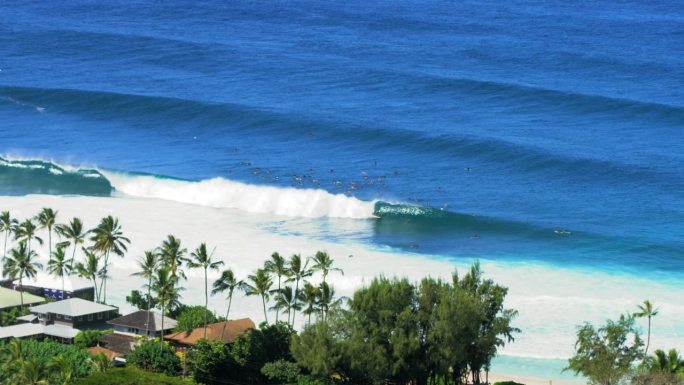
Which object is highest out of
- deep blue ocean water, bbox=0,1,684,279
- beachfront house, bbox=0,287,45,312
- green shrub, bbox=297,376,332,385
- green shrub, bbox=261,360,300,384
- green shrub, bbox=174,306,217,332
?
deep blue ocean water, bbox=0,1,684,279

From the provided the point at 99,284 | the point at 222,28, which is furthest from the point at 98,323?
the point at 222,28

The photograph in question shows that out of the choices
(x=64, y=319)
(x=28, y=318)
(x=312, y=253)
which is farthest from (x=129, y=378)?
(x=312, y=253)

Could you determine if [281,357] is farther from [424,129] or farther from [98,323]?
[424,129]

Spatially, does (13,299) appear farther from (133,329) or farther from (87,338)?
(133,329)

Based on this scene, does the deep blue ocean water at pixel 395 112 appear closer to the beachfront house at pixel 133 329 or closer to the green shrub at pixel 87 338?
the beachfront house at pixel 133 329

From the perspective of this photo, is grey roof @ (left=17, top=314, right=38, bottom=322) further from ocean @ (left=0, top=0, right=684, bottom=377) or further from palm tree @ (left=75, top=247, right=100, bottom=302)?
ocean @ (left=0, top=0, right=684, bottom=377)

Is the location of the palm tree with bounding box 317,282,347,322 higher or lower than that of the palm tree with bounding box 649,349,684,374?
higher

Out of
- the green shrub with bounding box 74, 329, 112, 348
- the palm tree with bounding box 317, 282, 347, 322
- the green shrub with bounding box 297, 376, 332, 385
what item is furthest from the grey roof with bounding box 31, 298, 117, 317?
the green shrub with bounding box 297, 376, 332, 385
